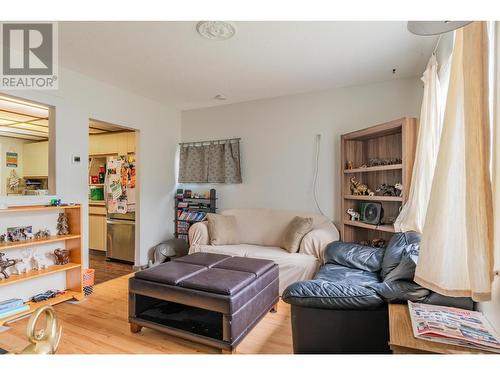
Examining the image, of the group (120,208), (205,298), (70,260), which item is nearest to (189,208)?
(120,208)

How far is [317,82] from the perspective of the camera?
345 cm

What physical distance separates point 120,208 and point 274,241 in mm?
2458

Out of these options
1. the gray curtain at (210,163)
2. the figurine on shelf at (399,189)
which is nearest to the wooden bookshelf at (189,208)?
the gray curtain at (210,163)

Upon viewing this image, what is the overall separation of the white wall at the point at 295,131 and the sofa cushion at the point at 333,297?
214 centimetres

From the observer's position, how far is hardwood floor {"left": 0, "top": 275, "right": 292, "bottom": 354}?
2.01 meters

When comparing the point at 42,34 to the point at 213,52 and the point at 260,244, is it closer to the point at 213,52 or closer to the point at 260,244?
the point at 213,52

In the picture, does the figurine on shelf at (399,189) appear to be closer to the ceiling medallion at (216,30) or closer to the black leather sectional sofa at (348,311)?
the black leather sectional sofa at (348,311)

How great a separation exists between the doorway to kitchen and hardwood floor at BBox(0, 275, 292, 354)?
1301 millimetres

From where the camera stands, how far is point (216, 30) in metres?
2.24

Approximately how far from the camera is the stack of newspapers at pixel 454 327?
3.35 ft

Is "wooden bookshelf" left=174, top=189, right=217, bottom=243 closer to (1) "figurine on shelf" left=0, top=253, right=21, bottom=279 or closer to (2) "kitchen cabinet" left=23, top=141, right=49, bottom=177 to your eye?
(1) "figurine on shelf" left=0, top=253, right=21, bottom=279
